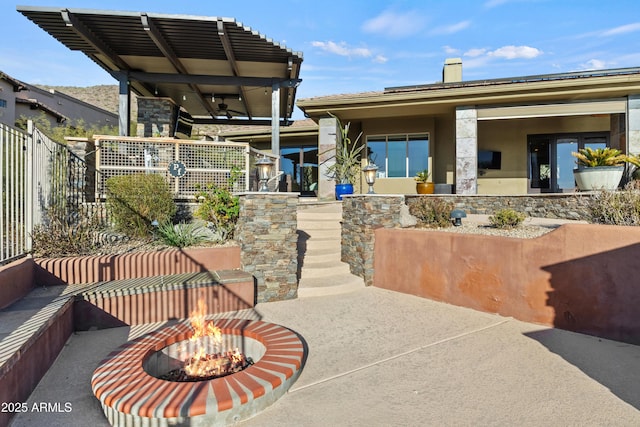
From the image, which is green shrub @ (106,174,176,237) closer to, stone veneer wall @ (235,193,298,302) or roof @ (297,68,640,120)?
stone veneer wall @ (235,193,298,302)

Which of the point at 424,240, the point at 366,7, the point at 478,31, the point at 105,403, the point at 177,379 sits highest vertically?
the point at 366,7

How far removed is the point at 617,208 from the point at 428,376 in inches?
141

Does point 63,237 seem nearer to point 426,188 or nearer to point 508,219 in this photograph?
point 508,219

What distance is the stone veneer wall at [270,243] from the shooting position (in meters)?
4.67

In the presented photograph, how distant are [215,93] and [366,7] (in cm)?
712

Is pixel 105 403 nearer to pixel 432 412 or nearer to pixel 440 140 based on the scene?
pixel 432 412

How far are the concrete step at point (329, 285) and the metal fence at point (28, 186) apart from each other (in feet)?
12.1

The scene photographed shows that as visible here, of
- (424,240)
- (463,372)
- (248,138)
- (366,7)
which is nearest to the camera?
(463,372)

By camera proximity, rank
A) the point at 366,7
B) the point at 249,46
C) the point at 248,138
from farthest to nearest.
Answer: the point at 248,138, the point at 366,7, the point at 249,46

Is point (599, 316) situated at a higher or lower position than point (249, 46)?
lower

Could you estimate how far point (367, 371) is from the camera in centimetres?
276

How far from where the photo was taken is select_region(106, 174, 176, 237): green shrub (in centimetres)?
531

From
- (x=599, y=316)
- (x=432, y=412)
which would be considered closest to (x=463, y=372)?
(x=432, y=412)

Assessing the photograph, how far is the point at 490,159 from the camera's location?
10.7 metres
